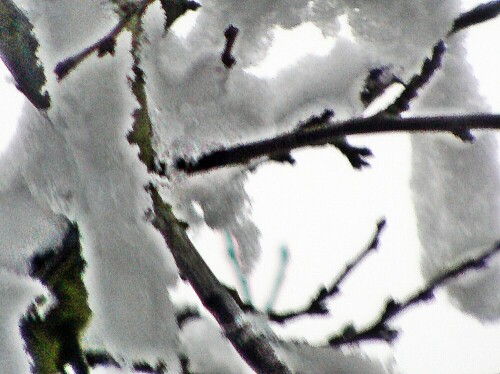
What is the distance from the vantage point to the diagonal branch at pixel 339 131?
49cm

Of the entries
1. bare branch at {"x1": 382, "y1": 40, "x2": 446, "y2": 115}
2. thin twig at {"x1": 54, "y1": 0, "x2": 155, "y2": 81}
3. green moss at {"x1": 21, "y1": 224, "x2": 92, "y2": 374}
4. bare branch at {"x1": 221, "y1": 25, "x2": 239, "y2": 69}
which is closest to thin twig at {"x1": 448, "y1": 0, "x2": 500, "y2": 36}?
bare branch at {"x1": 382, "y1": 40, "x2": 446, "y2": 115}

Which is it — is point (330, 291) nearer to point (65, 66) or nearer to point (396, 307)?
point (396, 307)

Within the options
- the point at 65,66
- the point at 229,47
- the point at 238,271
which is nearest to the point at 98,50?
the point at 65,66

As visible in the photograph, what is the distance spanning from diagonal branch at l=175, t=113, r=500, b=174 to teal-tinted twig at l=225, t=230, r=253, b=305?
177 mm

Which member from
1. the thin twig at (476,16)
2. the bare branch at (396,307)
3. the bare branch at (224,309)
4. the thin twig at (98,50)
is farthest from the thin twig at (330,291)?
the thin twig at (98,50)

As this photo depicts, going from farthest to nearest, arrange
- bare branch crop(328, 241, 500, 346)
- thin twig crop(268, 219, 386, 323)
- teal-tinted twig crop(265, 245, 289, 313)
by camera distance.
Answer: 1. teal-tinted twig crop(265, 245, 289, 313)
2. thin twig crop(268, 219, 386, 323)
3. bare branch crop(328, 241, 500, 346)

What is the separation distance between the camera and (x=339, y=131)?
52 centimetres

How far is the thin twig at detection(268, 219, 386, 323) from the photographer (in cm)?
70

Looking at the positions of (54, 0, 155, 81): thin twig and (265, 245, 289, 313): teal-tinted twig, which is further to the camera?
(265, 245, 289, 313): teal-tinted twig

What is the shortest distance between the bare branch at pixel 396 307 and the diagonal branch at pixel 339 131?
0.67ft

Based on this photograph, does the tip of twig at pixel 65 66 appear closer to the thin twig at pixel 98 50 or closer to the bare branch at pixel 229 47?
the thin twig at pixel 98 50

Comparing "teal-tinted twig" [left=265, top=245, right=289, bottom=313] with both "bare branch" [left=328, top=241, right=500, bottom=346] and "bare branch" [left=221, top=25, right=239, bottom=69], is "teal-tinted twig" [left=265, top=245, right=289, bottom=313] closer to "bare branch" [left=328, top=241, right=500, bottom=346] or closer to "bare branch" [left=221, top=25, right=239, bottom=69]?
"bare branch" [left=328, top=241, right=500, bottom=346]

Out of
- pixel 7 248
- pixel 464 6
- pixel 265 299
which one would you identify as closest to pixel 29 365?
pixel 7 248

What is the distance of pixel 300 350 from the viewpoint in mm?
676
